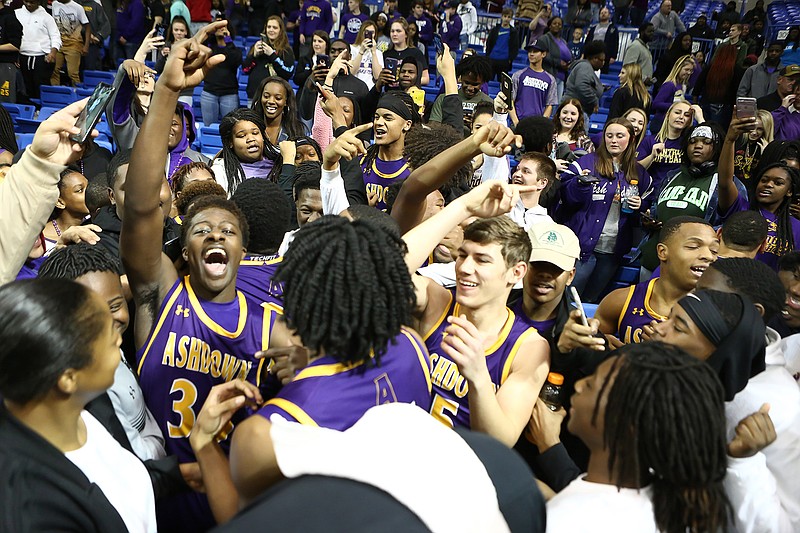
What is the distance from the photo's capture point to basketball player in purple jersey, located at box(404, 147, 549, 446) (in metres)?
2.33

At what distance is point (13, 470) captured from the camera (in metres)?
1.47

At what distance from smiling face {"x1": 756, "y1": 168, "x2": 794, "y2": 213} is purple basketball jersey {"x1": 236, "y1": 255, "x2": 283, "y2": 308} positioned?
3818 mm

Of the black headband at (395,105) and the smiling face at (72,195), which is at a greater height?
the black headband at (395,105)

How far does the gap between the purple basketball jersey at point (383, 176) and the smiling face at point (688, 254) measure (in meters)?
2.06

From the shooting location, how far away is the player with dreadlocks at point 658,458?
5.32 ft

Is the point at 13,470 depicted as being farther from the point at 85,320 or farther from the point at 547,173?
the point at 547,173

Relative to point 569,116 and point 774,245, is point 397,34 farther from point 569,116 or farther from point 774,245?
point 774,245

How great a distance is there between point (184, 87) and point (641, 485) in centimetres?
186

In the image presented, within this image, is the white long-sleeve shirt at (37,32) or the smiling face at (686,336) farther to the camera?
the white long-sleeve shirt at (37,32)

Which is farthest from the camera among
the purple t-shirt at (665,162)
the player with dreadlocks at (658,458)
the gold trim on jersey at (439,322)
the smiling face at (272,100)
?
the purple t-shirt at (665,162)

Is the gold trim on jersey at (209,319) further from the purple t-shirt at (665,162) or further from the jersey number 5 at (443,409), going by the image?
the purple t-shirt at (665,162)

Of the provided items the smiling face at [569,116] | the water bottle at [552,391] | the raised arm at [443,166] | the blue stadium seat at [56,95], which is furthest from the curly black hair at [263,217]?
the blue stadium seat at [56,95]

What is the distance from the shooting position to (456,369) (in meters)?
2.41

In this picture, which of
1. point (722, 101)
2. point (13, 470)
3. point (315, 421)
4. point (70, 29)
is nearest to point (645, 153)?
point (722, 101)
